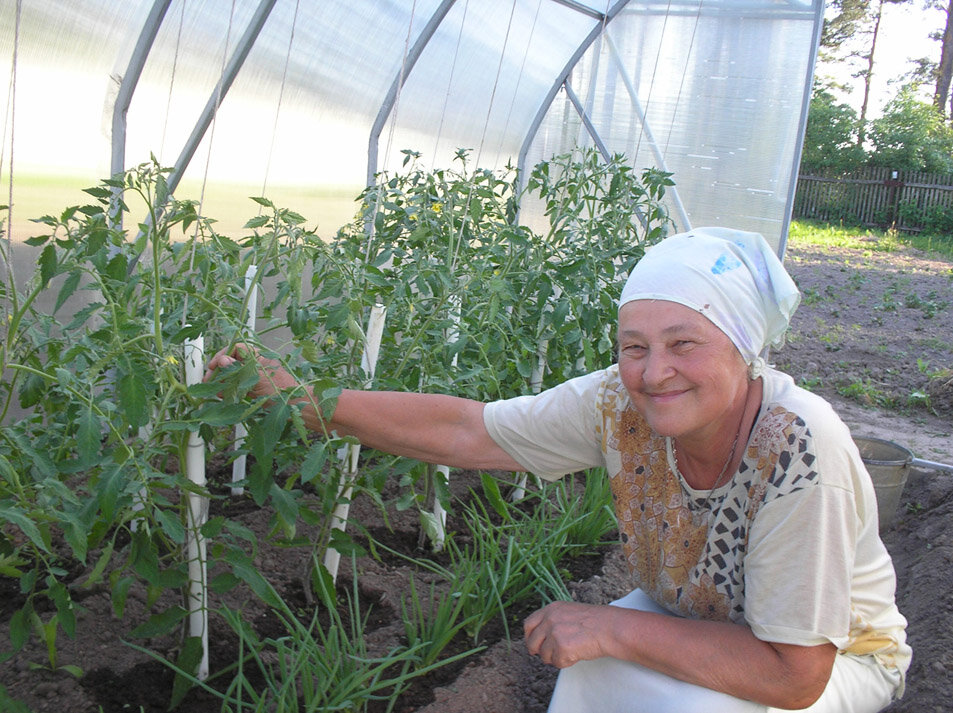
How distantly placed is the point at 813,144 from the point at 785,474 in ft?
54.0

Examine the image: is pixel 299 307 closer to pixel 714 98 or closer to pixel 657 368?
pixel 657 368

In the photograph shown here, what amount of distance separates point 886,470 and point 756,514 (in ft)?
7.07

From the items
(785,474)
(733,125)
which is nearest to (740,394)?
(785,474)

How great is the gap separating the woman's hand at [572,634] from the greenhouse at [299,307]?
32 cm

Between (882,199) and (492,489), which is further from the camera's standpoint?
(882,199)

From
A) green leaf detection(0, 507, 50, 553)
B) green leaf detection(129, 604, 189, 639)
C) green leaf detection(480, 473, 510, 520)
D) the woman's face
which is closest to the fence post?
green leaf detection(480, 473, 510, 520)

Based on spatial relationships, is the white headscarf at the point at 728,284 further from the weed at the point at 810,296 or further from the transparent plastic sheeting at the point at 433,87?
the weed at the point at 810,296

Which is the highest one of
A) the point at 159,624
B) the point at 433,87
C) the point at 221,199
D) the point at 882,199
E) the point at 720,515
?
the point at 882,199

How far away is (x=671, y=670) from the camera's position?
1382 millimetres

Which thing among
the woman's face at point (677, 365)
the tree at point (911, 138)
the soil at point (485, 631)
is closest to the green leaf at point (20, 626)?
the soil at point (485, 631)

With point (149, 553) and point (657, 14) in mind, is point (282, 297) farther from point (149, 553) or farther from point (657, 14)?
point (657, 14)

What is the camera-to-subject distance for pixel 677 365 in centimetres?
134

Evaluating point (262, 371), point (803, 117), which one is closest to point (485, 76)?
point (803, 117)

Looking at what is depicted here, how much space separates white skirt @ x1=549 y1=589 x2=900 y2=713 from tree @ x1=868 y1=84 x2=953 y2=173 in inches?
614
